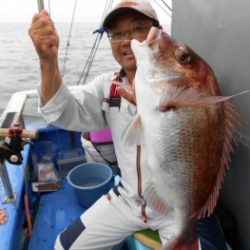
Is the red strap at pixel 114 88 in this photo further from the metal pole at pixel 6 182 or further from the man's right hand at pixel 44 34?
the metal pole at pixel 6 182

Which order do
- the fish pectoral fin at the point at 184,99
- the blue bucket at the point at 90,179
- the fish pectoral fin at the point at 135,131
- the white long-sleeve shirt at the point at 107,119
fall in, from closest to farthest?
1. the fish pectoral fin at the point at 184,99
2. the fish pectoral fin at the point at 135,131
3. the white long-sleeve shirt at the point at 107,119
4. the blue bucket at the point at 90,179

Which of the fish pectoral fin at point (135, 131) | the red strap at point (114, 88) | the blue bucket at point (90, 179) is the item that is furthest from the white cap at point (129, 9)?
the blue bucket at point (90, 179)

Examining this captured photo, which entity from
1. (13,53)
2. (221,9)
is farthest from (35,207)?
(13,53)

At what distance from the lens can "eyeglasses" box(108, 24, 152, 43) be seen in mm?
1911

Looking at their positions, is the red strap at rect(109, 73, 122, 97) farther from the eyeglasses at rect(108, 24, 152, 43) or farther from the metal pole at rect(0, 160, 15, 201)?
the metal pole at rect(0, 160, 15, 201)

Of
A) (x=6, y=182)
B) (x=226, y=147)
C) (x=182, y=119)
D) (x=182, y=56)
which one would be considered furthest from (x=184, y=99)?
(x=6, y=182)

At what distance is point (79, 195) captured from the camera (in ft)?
10.5

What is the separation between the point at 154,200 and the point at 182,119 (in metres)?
0.54

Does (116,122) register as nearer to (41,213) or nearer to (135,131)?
(135,131)

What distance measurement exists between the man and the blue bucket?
86cm

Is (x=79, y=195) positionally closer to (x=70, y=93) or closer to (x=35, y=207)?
(x=35, y=207)

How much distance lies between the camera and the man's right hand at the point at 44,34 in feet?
4.87

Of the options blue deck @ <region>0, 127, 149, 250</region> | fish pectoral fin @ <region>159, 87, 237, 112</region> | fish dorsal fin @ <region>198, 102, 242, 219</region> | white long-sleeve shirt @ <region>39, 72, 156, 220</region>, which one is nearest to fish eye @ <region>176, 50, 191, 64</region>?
fish pectoral fin @ <region>159, 87, 237, 112</region>

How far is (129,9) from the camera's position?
188 cm
